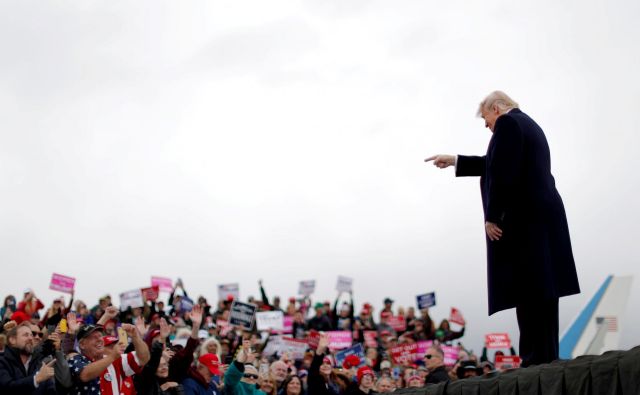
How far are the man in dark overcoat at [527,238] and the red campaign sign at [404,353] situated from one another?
1169 cm

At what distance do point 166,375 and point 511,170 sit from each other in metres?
5.21

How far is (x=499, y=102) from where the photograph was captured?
605 cm

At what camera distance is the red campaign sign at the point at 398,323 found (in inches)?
Result: 839

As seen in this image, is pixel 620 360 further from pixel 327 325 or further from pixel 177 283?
pixel 177 283

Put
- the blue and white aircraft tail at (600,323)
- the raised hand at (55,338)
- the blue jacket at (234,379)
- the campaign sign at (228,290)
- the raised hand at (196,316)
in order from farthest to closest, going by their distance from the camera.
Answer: the blue and white aircraft tail at (600,323), the campaign sign at (228,290), the blue jacket at (234,379), the raised hand at (196,316), the raised hand at (55,338)

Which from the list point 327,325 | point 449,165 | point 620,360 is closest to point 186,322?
point 327,325

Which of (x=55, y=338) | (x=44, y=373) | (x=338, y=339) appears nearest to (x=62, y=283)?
(x=338, y=339)

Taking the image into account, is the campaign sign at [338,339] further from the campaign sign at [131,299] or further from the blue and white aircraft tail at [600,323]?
the blue and white aircraft tail at [600,323]

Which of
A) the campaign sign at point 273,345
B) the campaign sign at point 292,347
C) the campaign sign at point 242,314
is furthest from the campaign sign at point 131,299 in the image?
the campaign sign at point 292,347

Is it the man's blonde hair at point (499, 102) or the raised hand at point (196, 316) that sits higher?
the man's blonde hair at point (499, 102)

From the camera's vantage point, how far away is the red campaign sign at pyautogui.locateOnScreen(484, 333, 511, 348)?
2027 cm

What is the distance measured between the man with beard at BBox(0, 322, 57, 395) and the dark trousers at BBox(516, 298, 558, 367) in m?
4.35

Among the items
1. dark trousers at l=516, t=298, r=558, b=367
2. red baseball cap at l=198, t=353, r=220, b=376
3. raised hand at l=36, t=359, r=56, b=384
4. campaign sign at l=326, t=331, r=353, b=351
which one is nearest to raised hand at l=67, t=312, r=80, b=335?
raised hand at l=36, t=359, r=56, b=384

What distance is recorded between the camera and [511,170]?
5.66m
